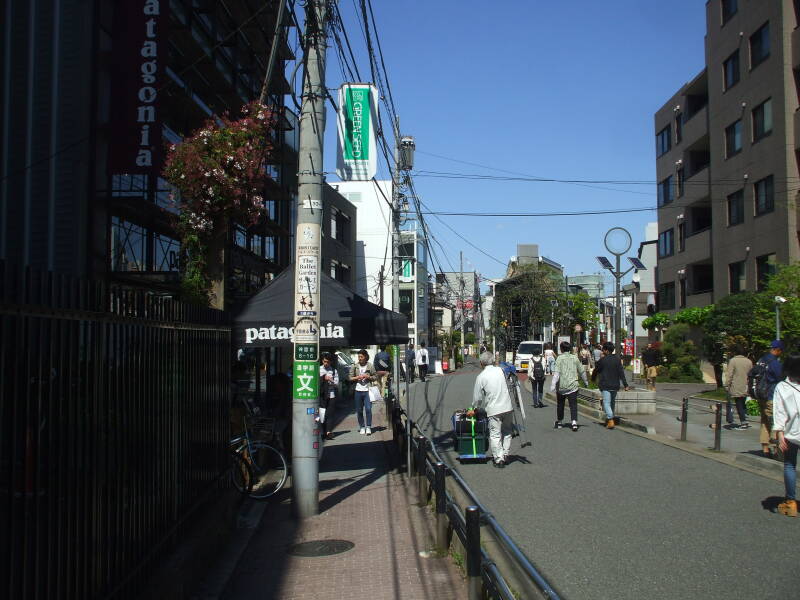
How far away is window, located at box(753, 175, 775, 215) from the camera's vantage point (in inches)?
1136

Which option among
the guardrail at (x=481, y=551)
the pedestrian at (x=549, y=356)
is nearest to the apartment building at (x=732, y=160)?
the pedestrian at (x=549, y=356)

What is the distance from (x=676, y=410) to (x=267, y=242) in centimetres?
1494

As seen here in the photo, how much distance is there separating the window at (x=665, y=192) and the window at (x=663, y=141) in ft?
5.96

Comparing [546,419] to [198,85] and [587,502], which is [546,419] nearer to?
[587,502]

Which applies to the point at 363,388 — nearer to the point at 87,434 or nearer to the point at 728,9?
the point at 87,434

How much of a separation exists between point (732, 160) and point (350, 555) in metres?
30.4

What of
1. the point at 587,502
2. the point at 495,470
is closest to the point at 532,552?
the point at 587,502

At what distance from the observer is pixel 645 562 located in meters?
6.38

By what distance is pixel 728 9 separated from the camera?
110ft

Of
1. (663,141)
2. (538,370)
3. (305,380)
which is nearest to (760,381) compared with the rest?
(305,380)

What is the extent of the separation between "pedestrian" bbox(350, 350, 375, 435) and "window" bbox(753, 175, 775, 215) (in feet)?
65.8

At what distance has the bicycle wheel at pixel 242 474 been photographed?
9.20 meters

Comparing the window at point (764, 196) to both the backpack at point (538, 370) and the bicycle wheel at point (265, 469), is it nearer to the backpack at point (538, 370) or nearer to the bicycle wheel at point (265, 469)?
the backpack at point (538, 370)

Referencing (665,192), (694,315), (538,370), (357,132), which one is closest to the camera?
(357,132)
